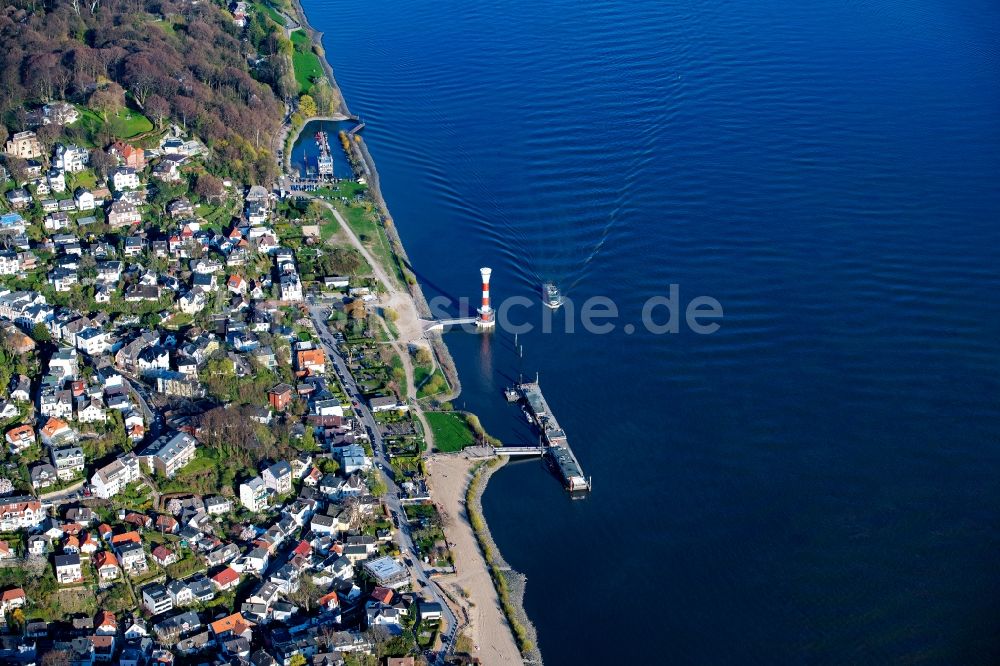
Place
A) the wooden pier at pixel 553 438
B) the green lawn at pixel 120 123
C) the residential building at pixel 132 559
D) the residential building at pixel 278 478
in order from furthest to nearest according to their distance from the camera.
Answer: the green lawn at pixel 120 123 → the wooden pier at pixel 553 438 → the residential building at pixel 278 478 → the residential building at pixel 132 559

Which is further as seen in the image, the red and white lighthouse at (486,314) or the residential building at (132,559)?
the red and white lighthouse at (486,314)

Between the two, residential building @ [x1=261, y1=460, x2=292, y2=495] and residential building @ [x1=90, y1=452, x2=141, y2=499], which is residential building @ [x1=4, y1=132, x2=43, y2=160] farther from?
A: residential building @ [x1=261, y1=460, x2=292, y2=495]

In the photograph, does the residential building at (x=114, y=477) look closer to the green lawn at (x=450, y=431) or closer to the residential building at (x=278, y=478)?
the residential building at (x=278, y=478)

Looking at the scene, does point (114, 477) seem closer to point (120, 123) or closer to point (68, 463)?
point (68, 463)

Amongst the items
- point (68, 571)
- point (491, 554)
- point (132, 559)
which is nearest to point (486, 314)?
point (491, 554)

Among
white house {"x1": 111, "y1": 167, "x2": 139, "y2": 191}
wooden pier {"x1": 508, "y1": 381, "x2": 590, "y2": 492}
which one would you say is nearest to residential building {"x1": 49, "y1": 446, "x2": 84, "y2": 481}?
wooden pier {"x1": 508, "y1": 381, "x2": 590, "y2": 492}

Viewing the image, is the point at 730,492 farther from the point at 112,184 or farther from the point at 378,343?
the point at 112,184

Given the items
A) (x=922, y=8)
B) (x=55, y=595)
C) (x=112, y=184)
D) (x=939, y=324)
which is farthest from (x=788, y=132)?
(x=55, y=595)

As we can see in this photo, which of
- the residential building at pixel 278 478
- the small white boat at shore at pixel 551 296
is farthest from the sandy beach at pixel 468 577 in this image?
the small white boat at shore at pixel 551 296

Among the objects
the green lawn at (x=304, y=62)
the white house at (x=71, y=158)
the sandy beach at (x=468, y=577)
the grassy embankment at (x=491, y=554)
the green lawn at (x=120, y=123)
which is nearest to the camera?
the sandy beach at (x=468, y=577)
